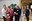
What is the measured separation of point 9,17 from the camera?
950 millimetres

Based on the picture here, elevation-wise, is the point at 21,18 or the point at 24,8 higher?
the point at 24,8

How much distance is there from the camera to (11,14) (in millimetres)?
943

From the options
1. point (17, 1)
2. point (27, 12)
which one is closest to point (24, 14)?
point (27, 12)

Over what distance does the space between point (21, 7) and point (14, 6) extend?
0.07 m

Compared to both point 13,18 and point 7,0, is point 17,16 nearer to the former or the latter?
point 13,18

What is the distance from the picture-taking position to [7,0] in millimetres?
939

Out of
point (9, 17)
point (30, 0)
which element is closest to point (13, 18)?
point (9, 17)

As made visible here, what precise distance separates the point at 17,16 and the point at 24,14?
76 millimetres

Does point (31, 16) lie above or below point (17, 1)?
below

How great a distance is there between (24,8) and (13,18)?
16cm

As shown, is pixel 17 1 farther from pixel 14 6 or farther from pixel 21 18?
pixel 21 18

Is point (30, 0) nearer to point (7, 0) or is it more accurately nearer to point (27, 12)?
point (27, 12)

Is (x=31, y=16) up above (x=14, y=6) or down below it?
below

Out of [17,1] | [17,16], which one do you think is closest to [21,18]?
[17,16]
